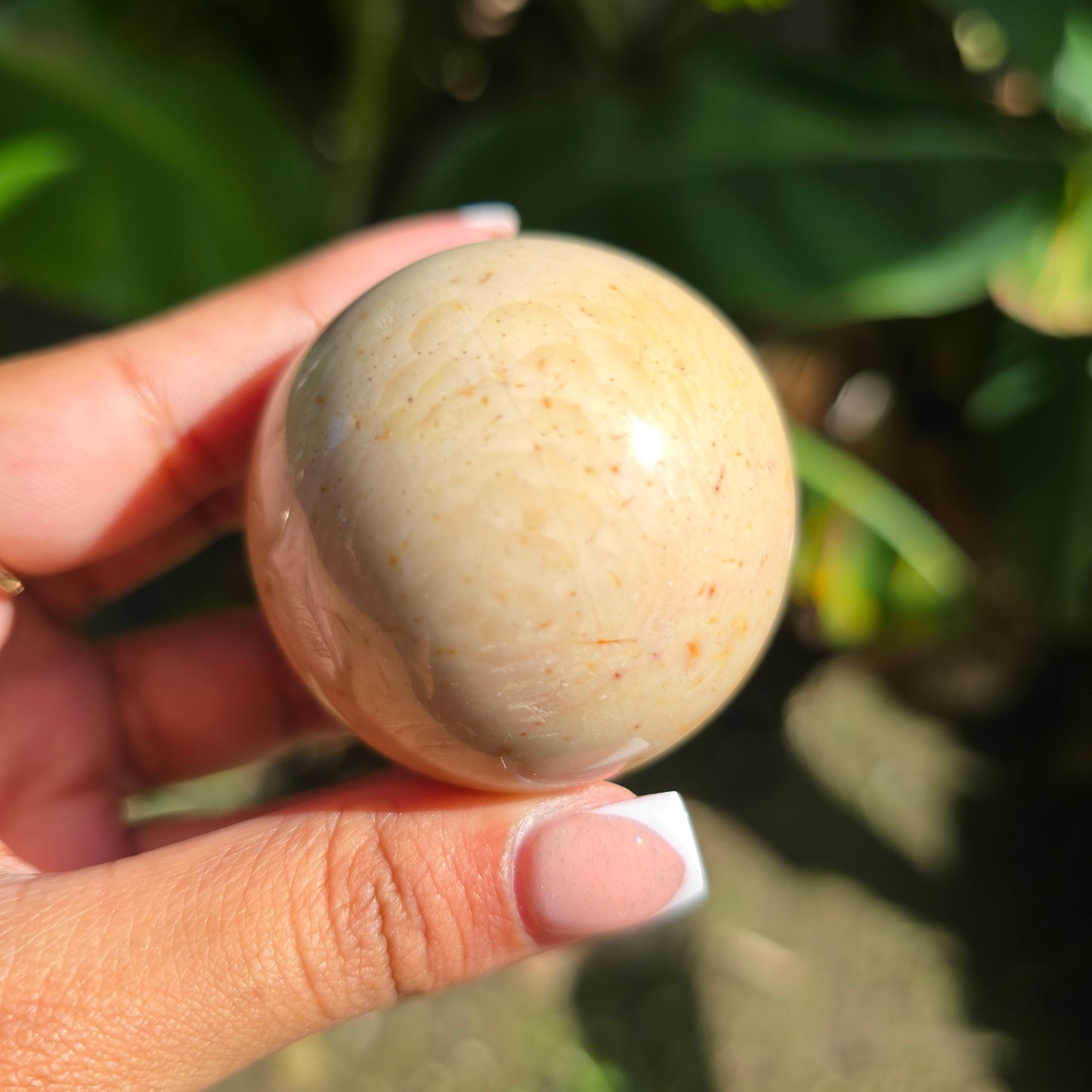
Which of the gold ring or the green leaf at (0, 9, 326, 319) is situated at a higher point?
the green leaf at (0, 9, 326, 319)

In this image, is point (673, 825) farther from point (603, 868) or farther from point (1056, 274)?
point (1056, 274)

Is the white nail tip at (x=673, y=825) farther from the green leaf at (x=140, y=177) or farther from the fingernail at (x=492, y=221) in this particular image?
the green leaf at (x=140, y=177)

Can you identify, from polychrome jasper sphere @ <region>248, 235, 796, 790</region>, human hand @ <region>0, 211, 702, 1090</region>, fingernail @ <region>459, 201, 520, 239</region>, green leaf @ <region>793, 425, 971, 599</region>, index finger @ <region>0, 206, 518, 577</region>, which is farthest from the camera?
green leaf @ <region>793, 425, 971, 599</region>

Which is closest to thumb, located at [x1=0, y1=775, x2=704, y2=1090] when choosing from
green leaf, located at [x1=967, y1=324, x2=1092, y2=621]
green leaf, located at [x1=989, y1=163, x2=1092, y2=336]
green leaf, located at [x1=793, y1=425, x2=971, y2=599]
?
green leaf, located at [x1=793, y1=425, x2=971, y2=599]

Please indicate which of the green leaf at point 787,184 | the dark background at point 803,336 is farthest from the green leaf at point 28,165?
the green leaf at point 787,184

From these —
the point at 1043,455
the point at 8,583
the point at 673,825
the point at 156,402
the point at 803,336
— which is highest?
the point at 156,402

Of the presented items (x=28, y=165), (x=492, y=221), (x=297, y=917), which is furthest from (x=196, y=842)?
(x=28, y=165)

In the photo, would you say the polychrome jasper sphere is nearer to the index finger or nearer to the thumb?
the thumb
